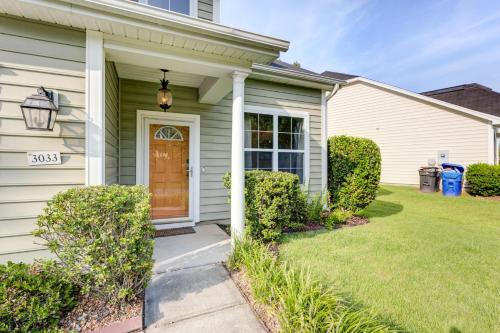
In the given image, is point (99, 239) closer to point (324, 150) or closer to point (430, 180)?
point (324, 150)

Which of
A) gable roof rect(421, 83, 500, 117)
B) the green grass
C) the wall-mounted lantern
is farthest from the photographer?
gable roof rect(421, 83, 500, 117)

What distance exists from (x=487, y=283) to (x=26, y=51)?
5.26 meters

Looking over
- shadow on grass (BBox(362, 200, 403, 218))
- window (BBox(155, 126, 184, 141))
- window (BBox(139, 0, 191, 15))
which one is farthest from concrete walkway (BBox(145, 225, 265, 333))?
window (BBox(139, 0, 191, 15))

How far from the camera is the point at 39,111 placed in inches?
85.0

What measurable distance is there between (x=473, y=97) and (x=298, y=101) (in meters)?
11.9

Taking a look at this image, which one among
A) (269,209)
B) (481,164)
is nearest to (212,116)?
(269,209)

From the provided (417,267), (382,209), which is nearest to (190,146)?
(417,267)

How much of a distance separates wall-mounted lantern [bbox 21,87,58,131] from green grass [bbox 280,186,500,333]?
2.96 meters

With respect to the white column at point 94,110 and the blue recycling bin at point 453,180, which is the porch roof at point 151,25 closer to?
the white column at point 94,110

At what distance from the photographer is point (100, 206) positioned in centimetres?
193

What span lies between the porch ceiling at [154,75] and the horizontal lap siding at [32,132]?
3.95 ft

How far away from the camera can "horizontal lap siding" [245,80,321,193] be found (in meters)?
5.05

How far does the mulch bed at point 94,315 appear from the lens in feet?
5.98

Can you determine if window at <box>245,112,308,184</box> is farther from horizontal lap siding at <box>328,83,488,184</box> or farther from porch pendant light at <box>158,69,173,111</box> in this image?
horizontal lap siding at <box>328,83,488,184</box>
